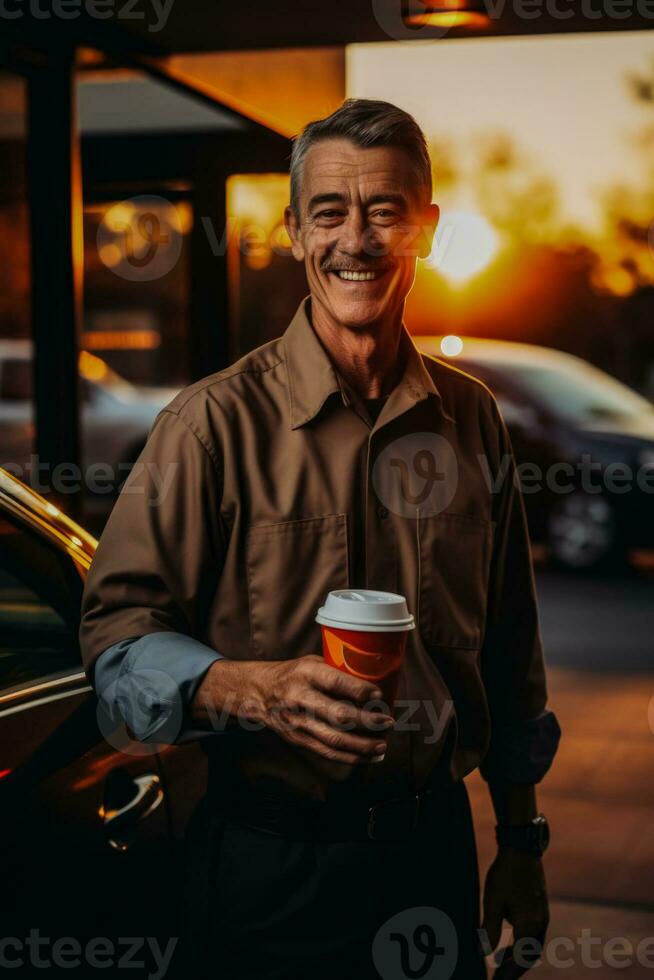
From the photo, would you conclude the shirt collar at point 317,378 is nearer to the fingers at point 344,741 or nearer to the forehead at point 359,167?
the forehead at point 359,167

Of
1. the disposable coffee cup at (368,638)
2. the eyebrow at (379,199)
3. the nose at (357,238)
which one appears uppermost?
the eyebrow at (379,199)

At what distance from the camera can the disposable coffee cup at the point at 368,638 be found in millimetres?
1711

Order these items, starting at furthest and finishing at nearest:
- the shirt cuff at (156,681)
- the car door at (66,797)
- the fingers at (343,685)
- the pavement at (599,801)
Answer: the pavement at (599,801) < the car door at (66,797) < the shirt cuff at (156,681) < the fingers at (343,685)

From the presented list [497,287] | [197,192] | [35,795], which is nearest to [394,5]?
[197,192]

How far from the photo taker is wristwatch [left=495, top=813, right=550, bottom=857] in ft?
7.97

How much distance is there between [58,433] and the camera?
5.72m

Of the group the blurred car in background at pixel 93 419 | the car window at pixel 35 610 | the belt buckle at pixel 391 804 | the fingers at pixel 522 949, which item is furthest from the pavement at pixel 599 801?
the blurred car in background at pixel 93 419

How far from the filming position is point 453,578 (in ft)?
7.14

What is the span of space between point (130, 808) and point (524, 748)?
727 mm

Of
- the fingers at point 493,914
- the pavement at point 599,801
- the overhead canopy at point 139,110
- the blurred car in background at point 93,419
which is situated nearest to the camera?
the fingers at point 493,914

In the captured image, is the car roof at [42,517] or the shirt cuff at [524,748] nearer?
the shirt cuff at [524,748]

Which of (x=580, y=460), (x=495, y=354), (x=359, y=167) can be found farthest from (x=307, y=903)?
(x=495, y=354)

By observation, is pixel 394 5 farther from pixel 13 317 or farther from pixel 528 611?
pixel 13 317

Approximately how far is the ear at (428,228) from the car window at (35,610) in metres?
0.99
